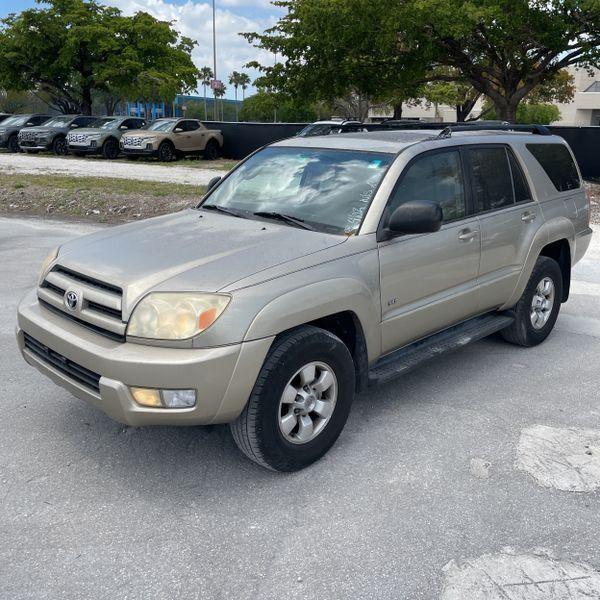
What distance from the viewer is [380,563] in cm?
281

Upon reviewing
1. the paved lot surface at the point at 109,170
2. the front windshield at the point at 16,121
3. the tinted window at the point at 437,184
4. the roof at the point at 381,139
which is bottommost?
the paved lot surface at the point at 109,170

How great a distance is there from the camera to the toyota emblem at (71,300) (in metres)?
3.42

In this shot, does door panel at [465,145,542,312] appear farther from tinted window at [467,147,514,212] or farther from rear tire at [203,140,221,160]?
rear tire at [203,140,221,160]

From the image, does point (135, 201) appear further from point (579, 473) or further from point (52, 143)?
point (52, 143)

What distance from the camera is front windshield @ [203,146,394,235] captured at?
396 centimetres

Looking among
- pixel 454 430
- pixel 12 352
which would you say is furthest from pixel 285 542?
pixel 12 352

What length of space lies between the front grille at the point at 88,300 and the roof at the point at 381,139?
184cm

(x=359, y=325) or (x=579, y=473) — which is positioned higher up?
(x=359, y=325)

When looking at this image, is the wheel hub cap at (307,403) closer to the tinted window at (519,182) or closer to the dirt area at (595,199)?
the tinted window at (519,182)

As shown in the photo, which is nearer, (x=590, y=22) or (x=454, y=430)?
(x=454, y=430)

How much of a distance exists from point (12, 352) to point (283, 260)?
2816 mm

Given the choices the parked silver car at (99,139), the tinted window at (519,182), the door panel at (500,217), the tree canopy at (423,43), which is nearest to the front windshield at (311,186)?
the door panel at (500,217)

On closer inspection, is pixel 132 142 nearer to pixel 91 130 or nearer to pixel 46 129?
pixel 91 130

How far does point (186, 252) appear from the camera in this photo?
3.56 m
